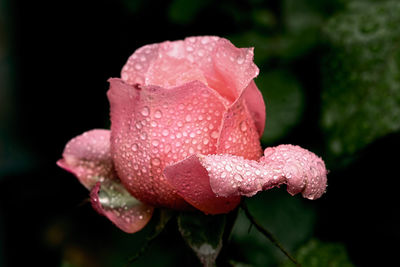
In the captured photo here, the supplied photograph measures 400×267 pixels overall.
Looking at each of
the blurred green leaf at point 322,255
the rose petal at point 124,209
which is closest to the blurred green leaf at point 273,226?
the blurred green leaf at point 322,255

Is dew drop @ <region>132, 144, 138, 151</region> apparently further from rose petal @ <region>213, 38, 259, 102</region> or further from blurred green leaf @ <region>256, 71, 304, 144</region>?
blurred green leaf @ <region>256, 71, 304, 144</region>

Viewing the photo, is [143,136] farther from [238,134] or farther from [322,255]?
[322,255]

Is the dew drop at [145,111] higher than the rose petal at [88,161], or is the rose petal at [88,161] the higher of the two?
the dew drop at [145,111]

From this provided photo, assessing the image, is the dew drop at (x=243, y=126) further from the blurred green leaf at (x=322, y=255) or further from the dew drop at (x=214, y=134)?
the blurred green leaf at (x=322, y=255)

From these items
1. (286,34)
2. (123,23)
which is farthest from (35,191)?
(286,34)

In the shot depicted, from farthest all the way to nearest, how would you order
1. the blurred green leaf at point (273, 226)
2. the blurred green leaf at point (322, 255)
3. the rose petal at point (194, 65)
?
1. the blurred green leaf at point (273, 226)
2. the blurred green leaf at point (322, 255)
3. the rose petal at point (194, 65)

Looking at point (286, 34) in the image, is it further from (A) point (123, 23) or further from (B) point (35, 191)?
(B) point (35, 191)

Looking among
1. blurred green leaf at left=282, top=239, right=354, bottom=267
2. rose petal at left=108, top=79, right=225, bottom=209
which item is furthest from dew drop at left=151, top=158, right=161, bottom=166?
blurred green leaf at left=282, top=239, right=354, bottom=267
